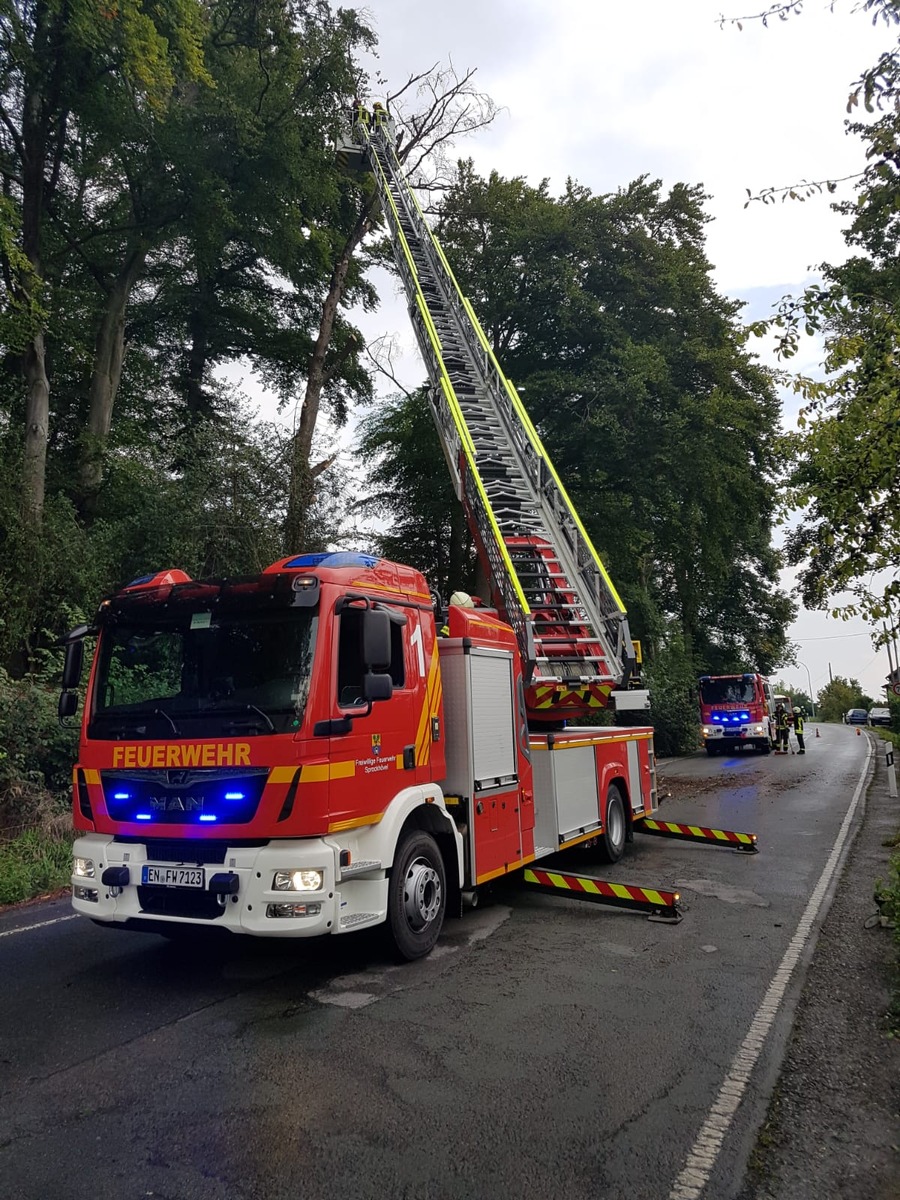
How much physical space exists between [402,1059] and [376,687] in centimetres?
200

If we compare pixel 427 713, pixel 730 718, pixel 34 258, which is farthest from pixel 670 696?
pixel 427 713

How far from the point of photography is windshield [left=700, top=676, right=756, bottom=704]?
27.0m

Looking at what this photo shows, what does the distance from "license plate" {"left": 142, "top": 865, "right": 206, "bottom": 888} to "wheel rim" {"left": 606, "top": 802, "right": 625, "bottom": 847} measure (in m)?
5.14

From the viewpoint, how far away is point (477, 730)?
6172mm

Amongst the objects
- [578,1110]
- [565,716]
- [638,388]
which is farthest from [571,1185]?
[638,388]

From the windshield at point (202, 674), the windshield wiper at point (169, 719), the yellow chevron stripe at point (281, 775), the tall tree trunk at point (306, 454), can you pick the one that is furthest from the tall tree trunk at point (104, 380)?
the yellow chevron stripe at point (281, 775)

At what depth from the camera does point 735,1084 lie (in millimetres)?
3730

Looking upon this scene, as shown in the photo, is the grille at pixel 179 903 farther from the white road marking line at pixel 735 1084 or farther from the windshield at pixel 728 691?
the windshield at pixel 728 691

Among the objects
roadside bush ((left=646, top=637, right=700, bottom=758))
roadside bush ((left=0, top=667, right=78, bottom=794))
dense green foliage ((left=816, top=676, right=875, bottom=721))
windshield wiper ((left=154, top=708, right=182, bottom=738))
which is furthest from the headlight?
dense green foliage ((left=816, top=676, right=875, bottom=721))

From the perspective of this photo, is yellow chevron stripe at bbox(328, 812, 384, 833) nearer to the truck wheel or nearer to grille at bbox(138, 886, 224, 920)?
the truck wheel

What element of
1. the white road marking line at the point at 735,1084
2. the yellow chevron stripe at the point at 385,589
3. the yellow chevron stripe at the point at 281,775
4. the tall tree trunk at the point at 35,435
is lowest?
the white road marking line at the point at 735,1084

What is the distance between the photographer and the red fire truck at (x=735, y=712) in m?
26.8

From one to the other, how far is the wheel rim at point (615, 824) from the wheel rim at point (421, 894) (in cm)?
358

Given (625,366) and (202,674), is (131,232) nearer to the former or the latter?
(625,366)
